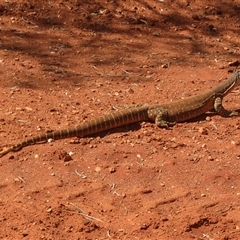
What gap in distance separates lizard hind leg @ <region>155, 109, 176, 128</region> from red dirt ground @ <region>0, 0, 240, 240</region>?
5.9 inches

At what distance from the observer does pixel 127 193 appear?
6.56 m

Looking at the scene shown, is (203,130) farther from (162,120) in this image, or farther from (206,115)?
(206,115)

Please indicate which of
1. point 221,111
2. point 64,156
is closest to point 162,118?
point 221,111

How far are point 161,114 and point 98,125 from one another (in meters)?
1.01

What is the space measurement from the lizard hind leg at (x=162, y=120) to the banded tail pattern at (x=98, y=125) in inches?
7.0

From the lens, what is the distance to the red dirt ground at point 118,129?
615 centimetres

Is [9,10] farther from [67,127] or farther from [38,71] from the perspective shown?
[67,127]

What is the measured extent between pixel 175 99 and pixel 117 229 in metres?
3.46

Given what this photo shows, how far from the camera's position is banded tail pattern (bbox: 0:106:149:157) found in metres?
7.35

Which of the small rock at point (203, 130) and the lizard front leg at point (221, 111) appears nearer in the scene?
the small rock at point (203, 130)

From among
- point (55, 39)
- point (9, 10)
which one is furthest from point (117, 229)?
point (9, 10)

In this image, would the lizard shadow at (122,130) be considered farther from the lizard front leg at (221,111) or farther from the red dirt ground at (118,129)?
the lizard front leg at (221,111)

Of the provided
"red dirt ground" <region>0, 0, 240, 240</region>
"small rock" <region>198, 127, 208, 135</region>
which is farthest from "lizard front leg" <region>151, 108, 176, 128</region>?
"small rock" <region>198, 127, 208, 135</region>

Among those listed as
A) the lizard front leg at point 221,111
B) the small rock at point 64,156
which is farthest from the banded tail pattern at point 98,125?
the lizard front leg at point 221,111
